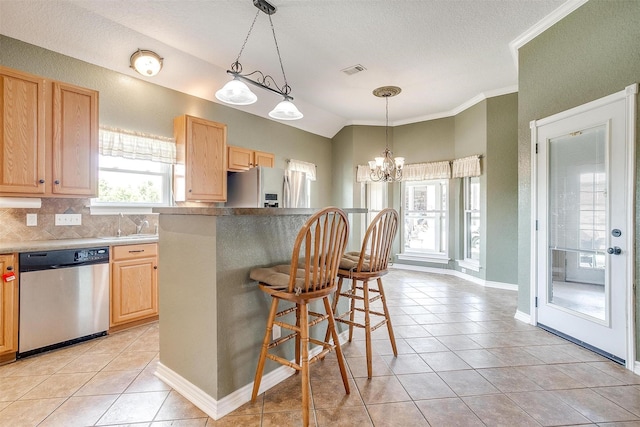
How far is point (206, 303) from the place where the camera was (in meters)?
1.77

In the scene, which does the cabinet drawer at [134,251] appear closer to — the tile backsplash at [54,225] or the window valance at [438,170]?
the tile backsplash at [54,225]

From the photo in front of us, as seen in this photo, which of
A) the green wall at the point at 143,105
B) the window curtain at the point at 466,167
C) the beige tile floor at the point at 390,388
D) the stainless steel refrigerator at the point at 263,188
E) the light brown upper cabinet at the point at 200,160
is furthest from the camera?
the window curtain at the point at 466,167

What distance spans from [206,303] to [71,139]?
A: 2.29m

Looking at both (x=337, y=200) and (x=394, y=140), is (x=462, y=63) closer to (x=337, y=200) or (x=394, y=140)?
(x=394, y=140)

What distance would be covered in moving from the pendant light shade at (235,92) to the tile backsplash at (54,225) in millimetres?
2010

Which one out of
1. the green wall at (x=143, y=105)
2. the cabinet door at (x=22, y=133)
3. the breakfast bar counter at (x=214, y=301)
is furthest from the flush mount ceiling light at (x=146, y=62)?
the breakfast bar counter at (x=214, y=301)

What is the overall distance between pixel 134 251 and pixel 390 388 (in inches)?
104

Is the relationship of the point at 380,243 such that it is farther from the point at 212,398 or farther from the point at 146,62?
the point at 146,62

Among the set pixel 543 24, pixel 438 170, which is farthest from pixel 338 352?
pixel 438 170

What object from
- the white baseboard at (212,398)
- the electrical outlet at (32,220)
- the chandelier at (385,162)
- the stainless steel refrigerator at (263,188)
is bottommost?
the white baseboard at (212,398)

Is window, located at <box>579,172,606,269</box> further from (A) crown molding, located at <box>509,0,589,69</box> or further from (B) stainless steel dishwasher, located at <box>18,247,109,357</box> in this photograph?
(B) stainless steel dishwasher, located at <box>18,247,109,357</box>

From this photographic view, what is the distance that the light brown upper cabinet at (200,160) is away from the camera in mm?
3738

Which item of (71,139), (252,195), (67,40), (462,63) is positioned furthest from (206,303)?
(462,63)

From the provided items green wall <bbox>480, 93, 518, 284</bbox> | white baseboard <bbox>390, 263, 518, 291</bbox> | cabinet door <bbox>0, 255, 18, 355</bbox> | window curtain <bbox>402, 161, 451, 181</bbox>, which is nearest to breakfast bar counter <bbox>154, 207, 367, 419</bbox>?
cabinet door <bbox>0, 255, 18, 355</bbox>
